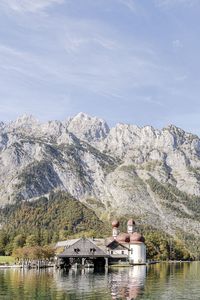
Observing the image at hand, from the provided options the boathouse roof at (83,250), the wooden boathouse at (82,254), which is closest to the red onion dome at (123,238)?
the wooden boathouse at (82,254)

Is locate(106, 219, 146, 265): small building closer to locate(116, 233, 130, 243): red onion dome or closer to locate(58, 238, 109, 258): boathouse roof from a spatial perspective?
locate(116, 233, 130, 243): red onion dome

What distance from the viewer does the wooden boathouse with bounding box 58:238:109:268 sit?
143m

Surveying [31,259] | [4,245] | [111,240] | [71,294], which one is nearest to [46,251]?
[31,259]

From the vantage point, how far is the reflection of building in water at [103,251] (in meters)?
145

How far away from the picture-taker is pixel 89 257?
481 ft

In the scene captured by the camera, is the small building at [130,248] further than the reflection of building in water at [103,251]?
Yes

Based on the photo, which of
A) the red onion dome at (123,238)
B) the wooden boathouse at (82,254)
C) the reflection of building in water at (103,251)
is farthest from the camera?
the red onion dome at (123,238)

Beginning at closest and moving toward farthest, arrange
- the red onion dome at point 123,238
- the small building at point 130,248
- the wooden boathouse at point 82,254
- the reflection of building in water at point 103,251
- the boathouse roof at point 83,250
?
the wooden boathouse at point 82,254 → the boathouse roof at point 83,250 → the reflection of building in water at point 103,251 → the small building at point 130,248 → the red onion dome at point 123,238

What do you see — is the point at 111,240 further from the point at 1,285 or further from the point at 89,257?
the point at 1,285

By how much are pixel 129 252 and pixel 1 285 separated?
103 meters

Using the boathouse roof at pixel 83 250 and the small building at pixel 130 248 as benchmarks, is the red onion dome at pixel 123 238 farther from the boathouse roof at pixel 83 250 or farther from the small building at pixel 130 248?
the boathouse roof at pixel 83 250

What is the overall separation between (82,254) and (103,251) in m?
6.90

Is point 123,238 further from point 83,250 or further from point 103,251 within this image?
point 83,250

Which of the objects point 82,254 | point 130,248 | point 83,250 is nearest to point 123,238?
point 130,248
